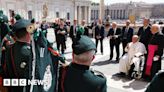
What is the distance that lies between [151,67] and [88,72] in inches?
203

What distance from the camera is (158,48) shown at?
6.75 m

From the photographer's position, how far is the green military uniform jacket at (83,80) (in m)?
2.19

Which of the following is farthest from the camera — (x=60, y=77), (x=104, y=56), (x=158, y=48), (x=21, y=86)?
(x=104, y=56)

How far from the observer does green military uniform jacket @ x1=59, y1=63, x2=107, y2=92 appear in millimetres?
2188

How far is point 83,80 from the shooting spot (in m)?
2.21

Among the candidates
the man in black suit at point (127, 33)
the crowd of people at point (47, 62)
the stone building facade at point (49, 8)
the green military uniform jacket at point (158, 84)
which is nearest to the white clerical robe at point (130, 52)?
the man in black suit at point (127, 33)

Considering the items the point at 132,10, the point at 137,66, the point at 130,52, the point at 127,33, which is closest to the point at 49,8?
the point at 127,33

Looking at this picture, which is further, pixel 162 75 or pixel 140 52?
pixel 140 52

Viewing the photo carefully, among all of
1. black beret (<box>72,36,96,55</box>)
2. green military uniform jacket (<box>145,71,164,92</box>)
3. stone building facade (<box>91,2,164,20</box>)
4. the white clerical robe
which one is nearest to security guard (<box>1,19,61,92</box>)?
black beret (<box>72,36,96,55</box>)

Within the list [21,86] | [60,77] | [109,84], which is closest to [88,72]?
[60,77]

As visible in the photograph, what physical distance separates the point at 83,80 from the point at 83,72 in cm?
7

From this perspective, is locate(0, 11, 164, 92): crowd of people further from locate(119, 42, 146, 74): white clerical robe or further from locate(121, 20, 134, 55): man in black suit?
locate(121, 20, 134, 55): man in black suit

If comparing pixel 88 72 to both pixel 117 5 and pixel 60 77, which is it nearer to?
pixel 60 77

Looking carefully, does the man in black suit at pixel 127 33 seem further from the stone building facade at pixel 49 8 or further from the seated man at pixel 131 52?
the stone building facade at pixel 49 8
